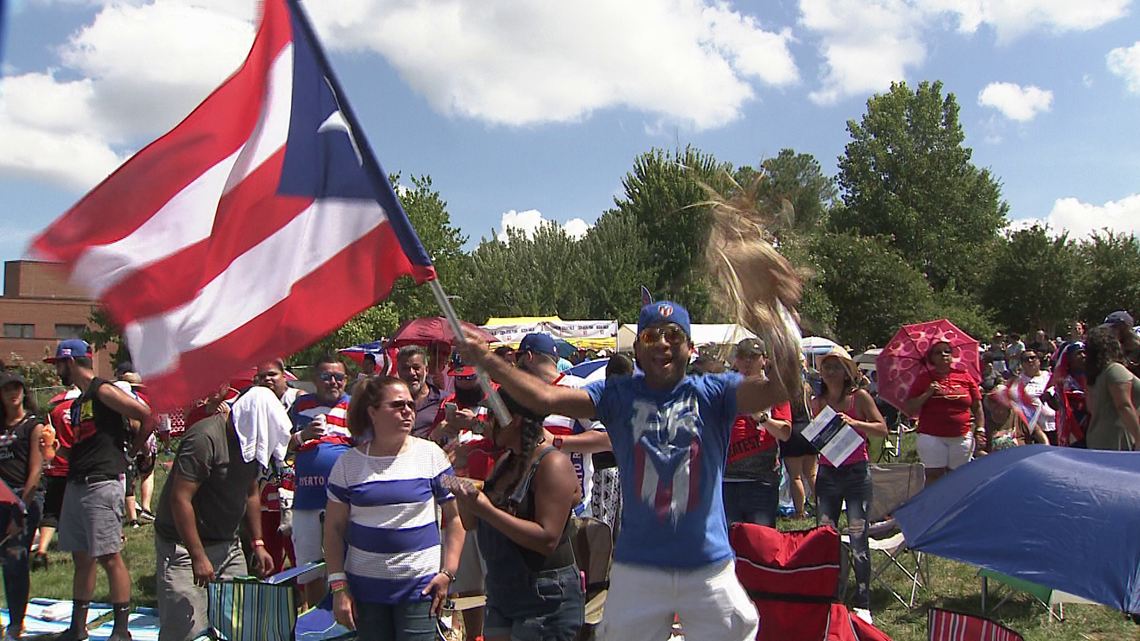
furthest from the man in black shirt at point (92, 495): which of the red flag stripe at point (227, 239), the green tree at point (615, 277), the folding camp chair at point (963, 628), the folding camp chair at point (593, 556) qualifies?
the green tree at point (615, 277)

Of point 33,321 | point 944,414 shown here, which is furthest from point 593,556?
point 33,321

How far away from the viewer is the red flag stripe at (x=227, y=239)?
11.2ft

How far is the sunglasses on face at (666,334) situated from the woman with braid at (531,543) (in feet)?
1.89

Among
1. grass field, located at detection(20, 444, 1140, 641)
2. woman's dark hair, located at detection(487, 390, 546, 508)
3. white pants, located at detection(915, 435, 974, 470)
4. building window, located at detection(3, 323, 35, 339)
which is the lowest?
grass field, located at detection(20, 444, 1140, 641)

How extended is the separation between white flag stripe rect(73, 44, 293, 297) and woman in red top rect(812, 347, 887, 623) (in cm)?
415

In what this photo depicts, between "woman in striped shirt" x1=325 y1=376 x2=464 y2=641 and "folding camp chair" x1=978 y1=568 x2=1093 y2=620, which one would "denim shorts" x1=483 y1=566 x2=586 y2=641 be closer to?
"woman in striped shirt" x1=325 y1=376 x2=464 y2=641

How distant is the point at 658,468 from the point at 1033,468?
243cm

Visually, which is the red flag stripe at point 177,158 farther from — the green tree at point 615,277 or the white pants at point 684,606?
the green tree at point 615,277

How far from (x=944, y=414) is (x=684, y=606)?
5.09m

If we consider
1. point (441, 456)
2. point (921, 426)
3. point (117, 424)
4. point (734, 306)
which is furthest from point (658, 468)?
point (921, 426)

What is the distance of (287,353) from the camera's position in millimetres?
3469

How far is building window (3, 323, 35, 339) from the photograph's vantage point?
55688mm

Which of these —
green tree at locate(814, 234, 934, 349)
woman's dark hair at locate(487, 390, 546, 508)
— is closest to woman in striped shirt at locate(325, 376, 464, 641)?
woman's dark hair at locate(487, 390, 546, 508)

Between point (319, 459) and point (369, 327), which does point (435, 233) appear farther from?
point (319, 459)
